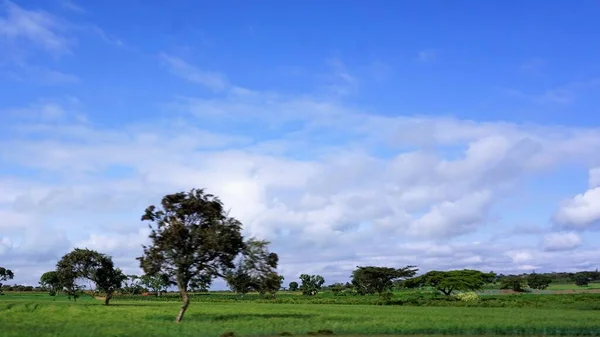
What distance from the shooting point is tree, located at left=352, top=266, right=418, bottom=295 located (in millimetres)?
169250

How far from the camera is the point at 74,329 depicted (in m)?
43.4

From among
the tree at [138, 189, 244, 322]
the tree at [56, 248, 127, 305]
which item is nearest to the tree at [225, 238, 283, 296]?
the tree at [138, 189, 244, 322]

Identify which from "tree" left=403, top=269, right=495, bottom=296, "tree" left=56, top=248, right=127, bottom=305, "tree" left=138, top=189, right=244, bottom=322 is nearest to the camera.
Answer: "tree" left=138, top=189, right=244, bottom=322

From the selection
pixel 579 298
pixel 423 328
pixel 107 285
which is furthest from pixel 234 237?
pixel 579 298

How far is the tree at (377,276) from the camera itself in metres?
169

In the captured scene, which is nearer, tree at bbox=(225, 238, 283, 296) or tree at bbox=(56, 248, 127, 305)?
tree at bbox=(225, 238, 283, 296)

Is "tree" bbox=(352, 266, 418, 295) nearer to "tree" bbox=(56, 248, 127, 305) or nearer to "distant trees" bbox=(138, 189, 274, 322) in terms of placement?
"tree" bbox=(56, 248, 127, 305)

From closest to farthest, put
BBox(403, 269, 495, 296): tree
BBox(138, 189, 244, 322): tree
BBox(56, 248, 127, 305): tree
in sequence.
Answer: BBox(138, 189, 244, 322): tree, BBox(56, 248, 127, 305): tree, BBox(403, 269, 495, 296): tree

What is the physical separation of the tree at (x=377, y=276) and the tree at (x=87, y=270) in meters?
86.4

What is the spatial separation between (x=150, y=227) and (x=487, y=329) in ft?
114

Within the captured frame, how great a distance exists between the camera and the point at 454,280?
15062 cm

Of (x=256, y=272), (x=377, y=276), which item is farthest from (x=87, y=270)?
(x=377, y=276)

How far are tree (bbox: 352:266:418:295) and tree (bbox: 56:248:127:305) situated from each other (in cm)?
8642

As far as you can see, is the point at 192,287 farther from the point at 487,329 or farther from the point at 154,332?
the point at 487,329
